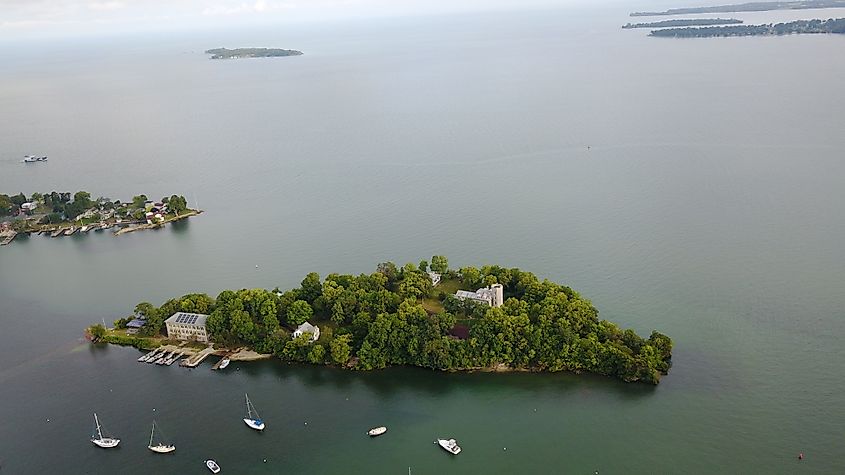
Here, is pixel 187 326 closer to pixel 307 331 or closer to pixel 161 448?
pixel 307 331

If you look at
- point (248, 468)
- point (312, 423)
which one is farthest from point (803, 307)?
point (248, 468)

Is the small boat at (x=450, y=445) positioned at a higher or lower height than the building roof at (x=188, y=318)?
lower

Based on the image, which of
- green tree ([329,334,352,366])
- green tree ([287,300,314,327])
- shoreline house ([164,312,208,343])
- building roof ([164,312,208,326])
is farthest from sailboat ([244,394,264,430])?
building roof ([164,312,208,326])

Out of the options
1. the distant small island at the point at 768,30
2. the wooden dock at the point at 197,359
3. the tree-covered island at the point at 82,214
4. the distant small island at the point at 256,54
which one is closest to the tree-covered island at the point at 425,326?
the wooden dock at the point at 197,359

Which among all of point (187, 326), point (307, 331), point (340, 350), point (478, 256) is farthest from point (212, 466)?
point (478, 256)

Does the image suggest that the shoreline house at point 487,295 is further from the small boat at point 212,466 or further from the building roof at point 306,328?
the small boat at point 212,466
